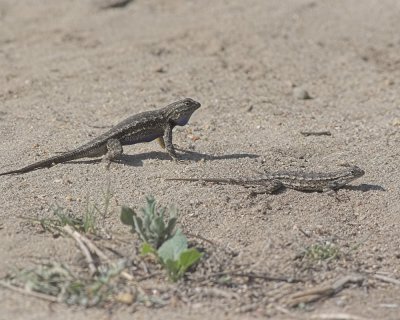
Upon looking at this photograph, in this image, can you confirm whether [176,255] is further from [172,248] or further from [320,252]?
[320,252]

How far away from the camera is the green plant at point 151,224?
6.02m

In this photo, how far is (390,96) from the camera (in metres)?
11.0

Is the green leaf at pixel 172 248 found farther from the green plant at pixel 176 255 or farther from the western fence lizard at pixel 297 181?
the western fence lizard at pixel 297 181

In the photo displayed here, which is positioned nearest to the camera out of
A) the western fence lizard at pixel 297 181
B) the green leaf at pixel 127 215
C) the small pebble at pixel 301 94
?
the green leaf at pixel 127 215

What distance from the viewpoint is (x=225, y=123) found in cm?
962

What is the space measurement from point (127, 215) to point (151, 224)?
0.21 metres

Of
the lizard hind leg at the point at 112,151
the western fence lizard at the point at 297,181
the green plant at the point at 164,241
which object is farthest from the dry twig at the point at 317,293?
the lizard hind leg at the point at 112,151

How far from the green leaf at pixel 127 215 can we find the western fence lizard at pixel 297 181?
1547mm

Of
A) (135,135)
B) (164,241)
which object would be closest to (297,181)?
(135,135)

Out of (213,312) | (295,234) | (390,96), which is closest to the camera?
(213,312)

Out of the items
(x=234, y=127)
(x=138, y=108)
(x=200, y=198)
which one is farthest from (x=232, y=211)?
(x=138, y=108)

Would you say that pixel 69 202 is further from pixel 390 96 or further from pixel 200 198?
pixel 390 96

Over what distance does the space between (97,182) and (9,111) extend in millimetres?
2704

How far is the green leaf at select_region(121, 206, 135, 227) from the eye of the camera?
6.07m
